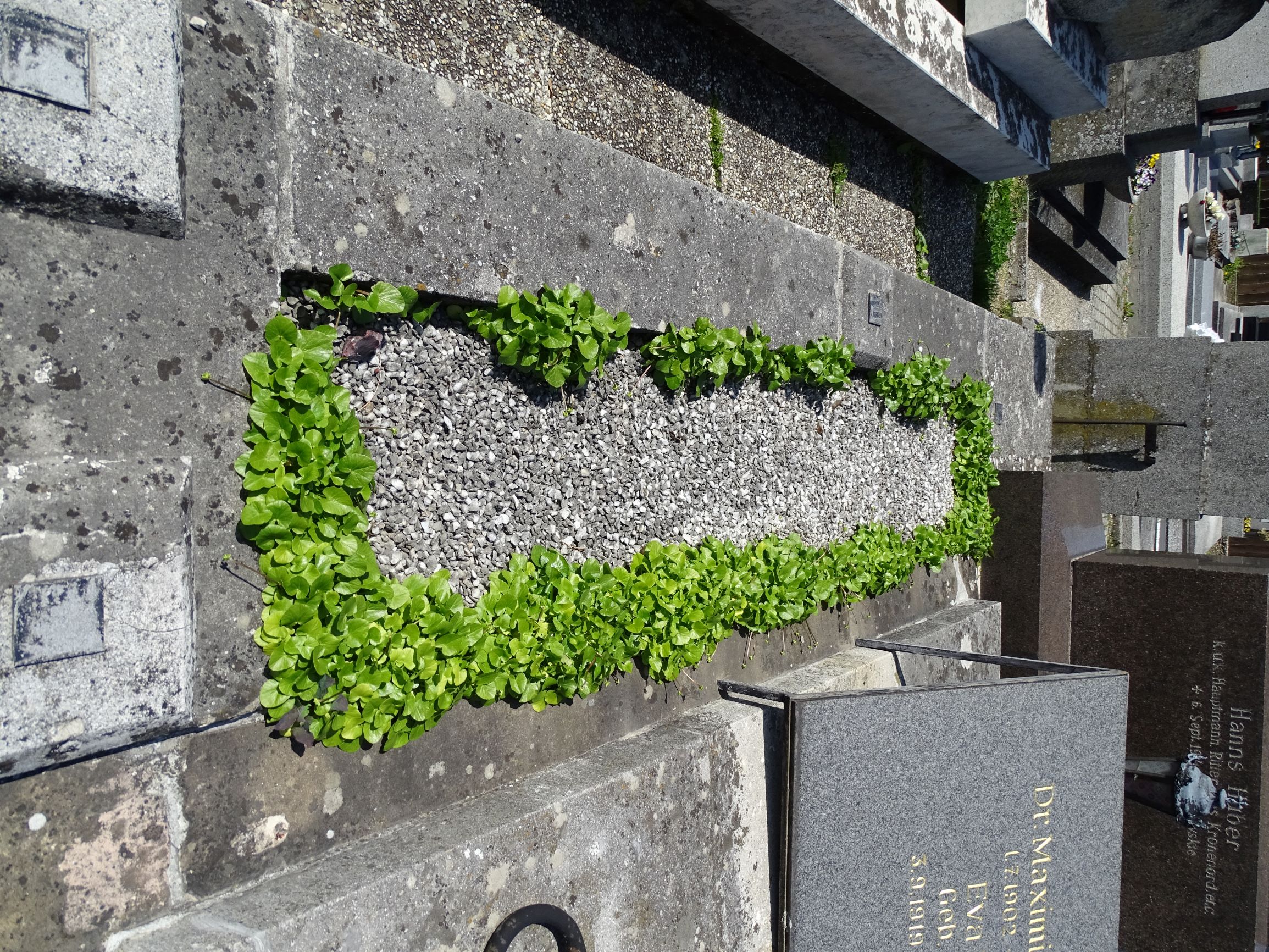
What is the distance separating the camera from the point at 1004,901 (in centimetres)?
373

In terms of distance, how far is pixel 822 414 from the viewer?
445 cm

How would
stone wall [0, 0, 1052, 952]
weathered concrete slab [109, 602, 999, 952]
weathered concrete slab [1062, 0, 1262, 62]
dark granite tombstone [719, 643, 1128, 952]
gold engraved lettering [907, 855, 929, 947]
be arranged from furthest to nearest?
weathered concrete slab [1062, 0, 1262, 62]
gold engraved lettering [907, 855, 929, 947]
dark granite tombstone [719, 643, 1128, 952]
weathered concrete slab [109, 602, 999, 952]
stone wall [0, 0, 1052, 952]

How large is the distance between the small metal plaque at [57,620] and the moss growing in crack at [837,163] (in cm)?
443

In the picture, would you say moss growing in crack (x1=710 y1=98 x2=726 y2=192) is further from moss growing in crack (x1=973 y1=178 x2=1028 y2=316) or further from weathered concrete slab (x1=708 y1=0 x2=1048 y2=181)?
moss growing in crack (x1=973 y1=178 x2=1028 y2=316)

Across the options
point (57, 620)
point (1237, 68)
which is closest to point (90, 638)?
point (57, 620)

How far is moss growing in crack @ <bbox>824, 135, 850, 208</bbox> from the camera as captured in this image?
16.4 ft

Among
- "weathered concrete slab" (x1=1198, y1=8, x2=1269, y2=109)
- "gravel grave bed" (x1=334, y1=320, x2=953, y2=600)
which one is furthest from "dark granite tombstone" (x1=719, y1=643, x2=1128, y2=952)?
"weathered concrete slab" (x1=1198, y1=8, x2=1269, y2=109)

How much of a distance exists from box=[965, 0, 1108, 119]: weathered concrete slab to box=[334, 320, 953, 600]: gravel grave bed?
84.7 inches

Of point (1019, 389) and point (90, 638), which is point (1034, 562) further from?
point (90, 638)

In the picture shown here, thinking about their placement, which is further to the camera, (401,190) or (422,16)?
(422,16)

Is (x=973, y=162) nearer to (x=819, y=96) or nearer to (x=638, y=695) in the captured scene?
(x=819, y=96)

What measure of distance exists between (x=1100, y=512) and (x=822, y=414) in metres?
3.08

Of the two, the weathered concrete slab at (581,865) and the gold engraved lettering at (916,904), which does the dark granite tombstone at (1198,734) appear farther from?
the weathered concrete slab at (581,865)

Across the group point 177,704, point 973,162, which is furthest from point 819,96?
point 177,704
